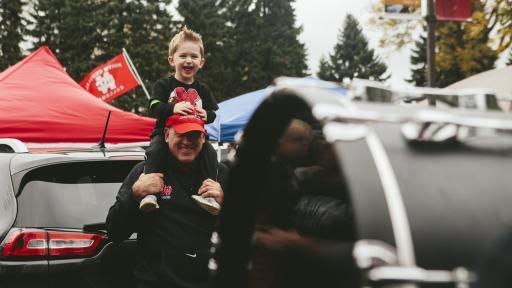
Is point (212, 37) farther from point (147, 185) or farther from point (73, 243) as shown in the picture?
point (147, 185)

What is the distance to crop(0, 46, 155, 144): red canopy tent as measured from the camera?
8070 millimetres

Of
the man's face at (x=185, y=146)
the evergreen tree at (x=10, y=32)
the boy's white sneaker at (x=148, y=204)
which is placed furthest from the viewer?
the evergreen tree at (x=10, y=32)

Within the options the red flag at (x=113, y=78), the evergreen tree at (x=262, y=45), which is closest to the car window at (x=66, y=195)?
the red flag at (x=113, y=78)

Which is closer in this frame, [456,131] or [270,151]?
[456,131]

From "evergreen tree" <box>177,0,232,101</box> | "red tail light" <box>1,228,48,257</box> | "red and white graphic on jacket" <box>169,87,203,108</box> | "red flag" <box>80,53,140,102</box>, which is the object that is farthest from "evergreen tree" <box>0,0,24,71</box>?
"red tail light" <box>1,228,48,257</box>

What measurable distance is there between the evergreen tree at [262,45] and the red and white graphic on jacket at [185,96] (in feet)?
143

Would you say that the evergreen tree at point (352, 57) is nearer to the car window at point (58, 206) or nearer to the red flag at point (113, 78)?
the red flag at point (113, 78)

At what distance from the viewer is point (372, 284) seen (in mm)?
1008

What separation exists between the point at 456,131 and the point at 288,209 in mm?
907

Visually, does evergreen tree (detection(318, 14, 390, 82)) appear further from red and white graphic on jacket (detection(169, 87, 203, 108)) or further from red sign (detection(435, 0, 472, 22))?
red and white graphic on jacket (detection(169, 87, 203, 108))

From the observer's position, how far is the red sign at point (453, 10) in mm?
9055

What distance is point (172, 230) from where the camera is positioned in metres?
2.82

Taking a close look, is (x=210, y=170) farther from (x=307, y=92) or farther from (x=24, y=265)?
(x=307, y=92)

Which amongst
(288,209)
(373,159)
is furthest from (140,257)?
(373,159)
